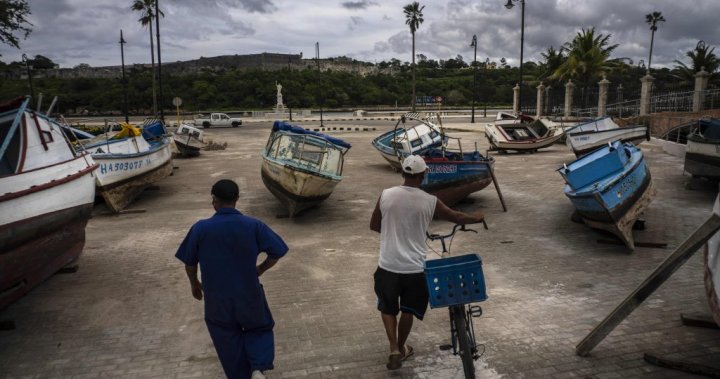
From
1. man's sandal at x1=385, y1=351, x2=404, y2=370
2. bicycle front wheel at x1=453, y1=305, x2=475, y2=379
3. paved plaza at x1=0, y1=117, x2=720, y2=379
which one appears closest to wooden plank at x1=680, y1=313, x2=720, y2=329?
paved plaza at x1=0, y1=117, x2=720, y2=379

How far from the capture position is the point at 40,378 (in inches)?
177

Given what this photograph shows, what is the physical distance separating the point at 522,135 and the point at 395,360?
64.5 ft

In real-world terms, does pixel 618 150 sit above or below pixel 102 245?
above

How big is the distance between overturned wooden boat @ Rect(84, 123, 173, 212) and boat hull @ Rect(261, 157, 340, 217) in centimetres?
372

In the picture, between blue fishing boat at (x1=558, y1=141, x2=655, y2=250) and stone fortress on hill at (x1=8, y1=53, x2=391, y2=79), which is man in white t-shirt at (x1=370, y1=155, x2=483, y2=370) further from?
stone fortress on hill at (x1=8, y1=53, x2=391, y2=79)

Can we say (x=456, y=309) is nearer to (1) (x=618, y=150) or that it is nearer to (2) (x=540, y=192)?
(1) (x=618, y=150)

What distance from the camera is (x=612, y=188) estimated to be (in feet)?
25.7

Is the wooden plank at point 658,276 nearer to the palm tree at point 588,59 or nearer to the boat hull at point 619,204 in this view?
the boat hull at point 619,204

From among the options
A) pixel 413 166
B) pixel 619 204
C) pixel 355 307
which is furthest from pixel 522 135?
pixel 413 166

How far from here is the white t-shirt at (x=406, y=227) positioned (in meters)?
4.05

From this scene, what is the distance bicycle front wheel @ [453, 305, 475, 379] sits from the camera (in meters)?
3.88

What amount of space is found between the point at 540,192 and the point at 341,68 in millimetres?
101190

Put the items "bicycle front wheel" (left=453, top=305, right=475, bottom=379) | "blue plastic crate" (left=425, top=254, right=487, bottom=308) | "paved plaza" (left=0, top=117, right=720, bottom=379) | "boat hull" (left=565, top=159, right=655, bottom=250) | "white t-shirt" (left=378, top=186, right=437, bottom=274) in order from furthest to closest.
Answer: "boat hull" (left=565, top=159, right=655, bottom=250) → "paved plaza" (left=0, top=117, right=720, bottom=379) → "white t-shirt" (left=378, top=186, right=437, bottom=274) → "bicycle front wheel" (left=453, top=305, right=475, bottom=379) → "blue plastic crate" (left=425, top=254, right=487, bottom=308)

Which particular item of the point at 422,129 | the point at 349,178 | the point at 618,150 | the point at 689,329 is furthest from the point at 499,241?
the point at 422,129
